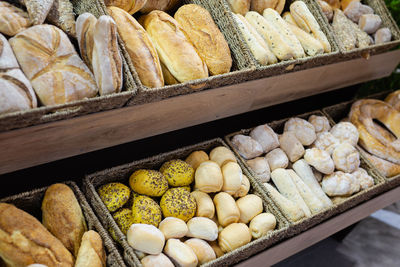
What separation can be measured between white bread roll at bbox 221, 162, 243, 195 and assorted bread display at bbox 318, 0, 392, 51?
100 cm

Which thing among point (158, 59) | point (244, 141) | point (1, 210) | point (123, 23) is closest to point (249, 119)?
point (244, 141)

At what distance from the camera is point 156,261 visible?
4.27ft

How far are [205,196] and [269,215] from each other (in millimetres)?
305

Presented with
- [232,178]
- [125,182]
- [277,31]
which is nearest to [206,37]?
[277,31]

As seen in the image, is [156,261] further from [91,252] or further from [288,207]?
[288,207]

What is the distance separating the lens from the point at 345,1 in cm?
238

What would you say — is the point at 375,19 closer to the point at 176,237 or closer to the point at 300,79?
the point at 300,79

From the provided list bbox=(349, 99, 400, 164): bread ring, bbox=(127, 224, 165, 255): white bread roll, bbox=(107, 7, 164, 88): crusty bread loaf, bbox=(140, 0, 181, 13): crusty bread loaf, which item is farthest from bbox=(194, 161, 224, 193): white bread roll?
bbox=(349, 99, 400, 164): bread ring

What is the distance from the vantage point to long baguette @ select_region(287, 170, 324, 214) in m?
1.79

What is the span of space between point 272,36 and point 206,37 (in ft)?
1.32

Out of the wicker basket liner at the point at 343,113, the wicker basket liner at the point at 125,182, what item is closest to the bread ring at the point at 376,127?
the wicker basket liner at the point at 343,113

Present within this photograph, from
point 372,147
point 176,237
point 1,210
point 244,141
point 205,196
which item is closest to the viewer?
point 1,210

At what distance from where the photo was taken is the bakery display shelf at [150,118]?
1.19 m

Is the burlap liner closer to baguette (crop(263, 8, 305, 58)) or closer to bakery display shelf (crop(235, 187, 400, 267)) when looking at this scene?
bakery display shelf (crop(235, 187, 400, 267))
